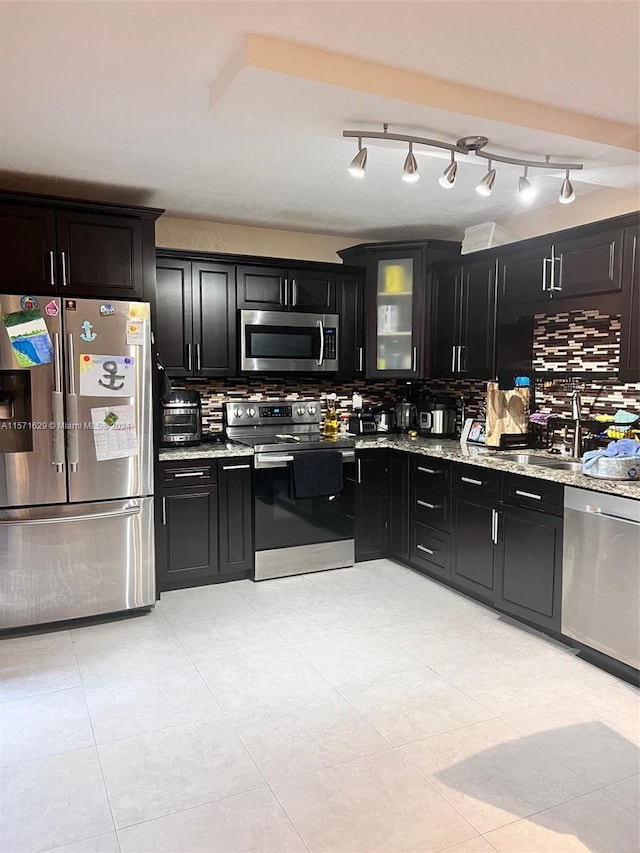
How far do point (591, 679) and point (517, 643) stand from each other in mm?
444

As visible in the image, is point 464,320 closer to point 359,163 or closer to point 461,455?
Answer: point 461,455

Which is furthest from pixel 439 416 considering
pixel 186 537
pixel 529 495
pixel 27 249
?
pixel 27 249

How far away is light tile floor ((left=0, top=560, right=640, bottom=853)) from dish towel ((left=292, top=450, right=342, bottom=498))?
0.86 meters

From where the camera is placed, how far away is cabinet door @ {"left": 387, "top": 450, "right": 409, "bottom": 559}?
445 centimetres

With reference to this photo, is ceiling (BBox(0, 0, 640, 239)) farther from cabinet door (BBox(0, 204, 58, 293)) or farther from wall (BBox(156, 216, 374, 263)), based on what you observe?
wall (BBox(156, 216, 374, 263))

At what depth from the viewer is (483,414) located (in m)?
4.68

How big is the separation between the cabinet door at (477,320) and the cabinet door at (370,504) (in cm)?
91

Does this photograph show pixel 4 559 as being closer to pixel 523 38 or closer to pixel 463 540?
pixel 463 540

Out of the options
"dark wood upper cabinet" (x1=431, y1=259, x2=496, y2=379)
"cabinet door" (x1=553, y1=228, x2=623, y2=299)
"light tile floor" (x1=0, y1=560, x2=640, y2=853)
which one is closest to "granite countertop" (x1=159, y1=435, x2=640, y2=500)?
"dark wood upper cabinet" (x1=431, y1=259, x2=496, y2=379)

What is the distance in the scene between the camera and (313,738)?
2.45 meters

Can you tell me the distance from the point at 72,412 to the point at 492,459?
7.81 ft

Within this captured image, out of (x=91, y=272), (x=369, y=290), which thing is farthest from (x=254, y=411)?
(x=91, y=272)

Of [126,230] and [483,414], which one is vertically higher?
[126,230]

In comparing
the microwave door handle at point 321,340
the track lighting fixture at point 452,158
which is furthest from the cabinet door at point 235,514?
the track lighting fixture at point 452,158
